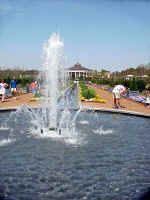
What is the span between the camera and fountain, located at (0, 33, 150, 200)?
14.9 feet

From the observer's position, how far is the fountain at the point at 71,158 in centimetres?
455

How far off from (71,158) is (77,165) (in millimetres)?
490

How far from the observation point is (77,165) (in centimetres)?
577

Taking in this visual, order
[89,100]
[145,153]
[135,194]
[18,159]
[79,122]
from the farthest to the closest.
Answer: [89,100], [79,122], [145,153], [18,159], [135,194]

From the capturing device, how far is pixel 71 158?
6.23 m

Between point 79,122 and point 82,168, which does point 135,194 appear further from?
point 79,122

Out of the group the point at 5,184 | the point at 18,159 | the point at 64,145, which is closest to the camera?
the point at 5,184

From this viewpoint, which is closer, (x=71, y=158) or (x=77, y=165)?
(x=77, y=165)

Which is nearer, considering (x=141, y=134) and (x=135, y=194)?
(x=135, y=194)

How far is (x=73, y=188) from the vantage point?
459 cm

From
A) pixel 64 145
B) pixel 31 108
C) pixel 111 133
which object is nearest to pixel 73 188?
pixel 64 145

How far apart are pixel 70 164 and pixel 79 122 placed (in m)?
5.43

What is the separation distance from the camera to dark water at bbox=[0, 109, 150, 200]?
4480 mm

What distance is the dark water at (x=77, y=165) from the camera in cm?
448
